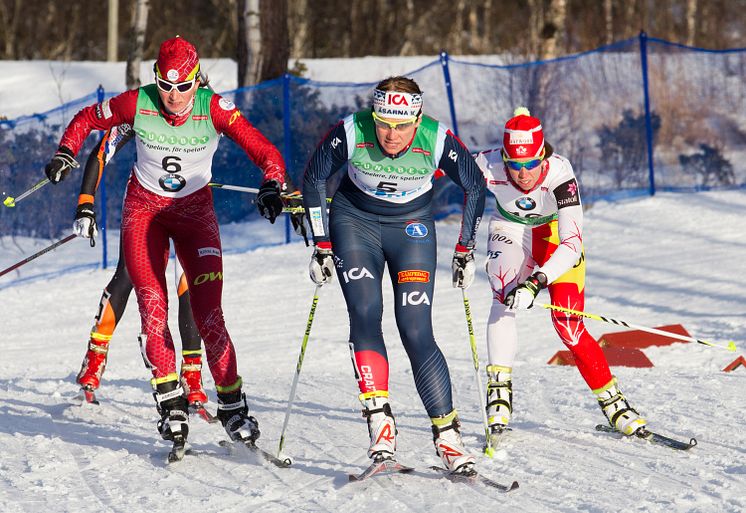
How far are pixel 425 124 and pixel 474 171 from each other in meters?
0.35

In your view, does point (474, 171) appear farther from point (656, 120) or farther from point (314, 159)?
point (656, 120)

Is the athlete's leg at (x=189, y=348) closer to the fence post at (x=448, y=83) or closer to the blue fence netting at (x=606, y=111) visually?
the blue fence netting at (x=606, y=111)

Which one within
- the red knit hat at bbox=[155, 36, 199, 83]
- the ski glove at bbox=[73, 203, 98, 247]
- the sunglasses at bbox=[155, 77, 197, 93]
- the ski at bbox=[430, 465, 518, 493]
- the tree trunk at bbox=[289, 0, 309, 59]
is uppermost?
the tree trunk at bbox=[289, 0, 309, 59]

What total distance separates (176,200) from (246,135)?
581 millimetres

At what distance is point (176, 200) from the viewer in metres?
6.41

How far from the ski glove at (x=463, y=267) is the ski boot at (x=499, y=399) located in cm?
83

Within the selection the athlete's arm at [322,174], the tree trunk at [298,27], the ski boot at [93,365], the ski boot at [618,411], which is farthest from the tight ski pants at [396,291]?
the tree trunk at [298,27]

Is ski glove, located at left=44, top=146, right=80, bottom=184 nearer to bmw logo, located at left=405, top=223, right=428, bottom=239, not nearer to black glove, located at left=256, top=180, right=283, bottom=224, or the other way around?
black glove, located at left=256, top=180, right=283, bottom=224

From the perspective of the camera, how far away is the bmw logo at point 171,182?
638 centimetres

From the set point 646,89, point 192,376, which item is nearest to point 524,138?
point 192,376

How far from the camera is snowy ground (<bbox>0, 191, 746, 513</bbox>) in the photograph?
17.6 feet

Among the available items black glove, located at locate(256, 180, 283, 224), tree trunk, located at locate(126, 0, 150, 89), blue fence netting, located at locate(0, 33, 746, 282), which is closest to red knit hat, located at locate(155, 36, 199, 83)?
black glove, located at locate(256, 180, 283, 224)

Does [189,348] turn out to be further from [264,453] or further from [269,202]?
[269,202]

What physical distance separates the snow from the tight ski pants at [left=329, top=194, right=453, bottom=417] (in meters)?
0.49
